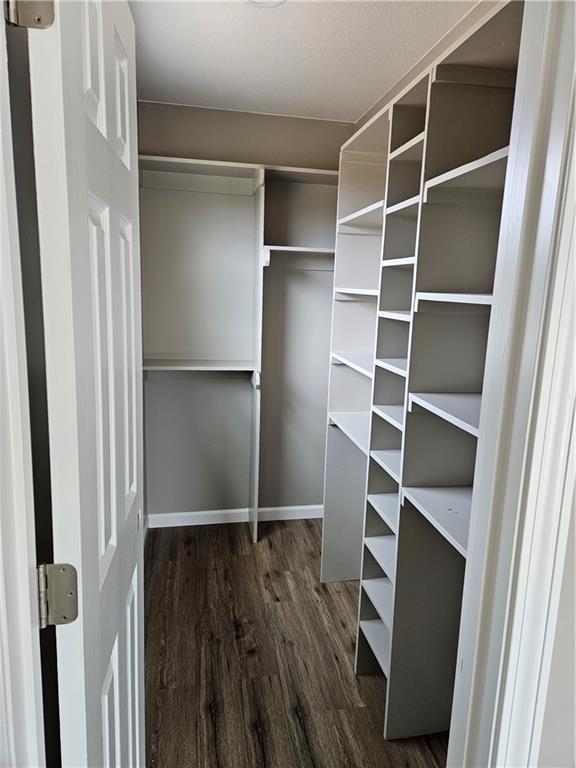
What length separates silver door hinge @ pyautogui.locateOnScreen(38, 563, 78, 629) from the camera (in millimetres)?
757

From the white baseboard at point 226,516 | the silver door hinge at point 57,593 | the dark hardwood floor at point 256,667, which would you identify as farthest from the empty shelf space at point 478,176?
the white baseboard at point 226,516

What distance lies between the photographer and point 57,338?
723 mm

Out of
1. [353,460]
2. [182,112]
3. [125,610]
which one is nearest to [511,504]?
[125,610]

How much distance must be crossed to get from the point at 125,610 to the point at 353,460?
71.3 inches

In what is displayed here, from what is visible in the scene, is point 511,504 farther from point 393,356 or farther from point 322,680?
point 322,680

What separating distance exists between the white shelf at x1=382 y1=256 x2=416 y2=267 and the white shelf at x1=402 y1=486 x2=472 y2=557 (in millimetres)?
743

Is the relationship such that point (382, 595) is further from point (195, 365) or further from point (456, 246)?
point (195, 365)

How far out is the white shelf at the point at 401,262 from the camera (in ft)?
5.60

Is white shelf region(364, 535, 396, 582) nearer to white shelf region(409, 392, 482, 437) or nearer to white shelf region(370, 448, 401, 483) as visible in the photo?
white shelf region(370, 448, 401, 483)

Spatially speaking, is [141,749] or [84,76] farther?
[141,749]

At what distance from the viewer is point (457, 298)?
1.39 m

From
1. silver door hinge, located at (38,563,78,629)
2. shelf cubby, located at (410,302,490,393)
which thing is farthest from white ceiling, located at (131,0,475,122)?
silver door hinge, located at (38,563,78,629)

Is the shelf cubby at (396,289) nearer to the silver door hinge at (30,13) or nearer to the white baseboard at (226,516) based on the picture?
the silver door hinge at (30,13)

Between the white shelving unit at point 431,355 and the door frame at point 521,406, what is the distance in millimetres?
504
